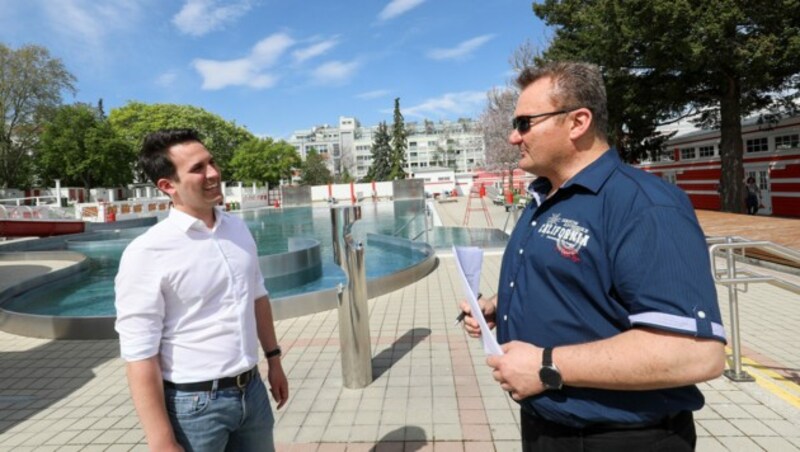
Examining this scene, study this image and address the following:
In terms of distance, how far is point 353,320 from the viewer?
4422 mm

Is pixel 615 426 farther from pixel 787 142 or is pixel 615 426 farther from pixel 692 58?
pixel 787 142

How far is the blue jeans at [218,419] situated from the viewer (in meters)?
1.86

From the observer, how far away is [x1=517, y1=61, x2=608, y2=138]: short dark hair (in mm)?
1604

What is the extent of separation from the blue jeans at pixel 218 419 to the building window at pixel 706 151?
27.5 metres

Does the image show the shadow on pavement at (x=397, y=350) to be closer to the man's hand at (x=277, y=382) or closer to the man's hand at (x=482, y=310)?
the man's hand at (x=277, y=382)

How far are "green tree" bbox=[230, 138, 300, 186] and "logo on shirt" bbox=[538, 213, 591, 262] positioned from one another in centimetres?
6195

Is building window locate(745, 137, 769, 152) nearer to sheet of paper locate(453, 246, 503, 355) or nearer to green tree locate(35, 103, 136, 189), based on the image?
sheet of paper locate(453, 246, 503, 355)

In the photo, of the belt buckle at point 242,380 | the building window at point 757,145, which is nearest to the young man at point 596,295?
the belt buckle at point 242,380

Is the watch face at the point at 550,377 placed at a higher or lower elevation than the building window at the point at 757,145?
lower

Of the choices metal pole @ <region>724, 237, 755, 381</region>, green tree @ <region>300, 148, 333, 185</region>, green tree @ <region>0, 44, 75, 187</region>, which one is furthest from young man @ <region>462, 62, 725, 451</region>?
green tree @ <region>300, 148, 333, 185</region>

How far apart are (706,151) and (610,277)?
27655 mm

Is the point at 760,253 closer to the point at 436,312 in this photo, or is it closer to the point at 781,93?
the point at 436,312

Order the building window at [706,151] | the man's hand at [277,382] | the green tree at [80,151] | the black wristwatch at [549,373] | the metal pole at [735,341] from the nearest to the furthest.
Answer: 1. the black wristwatch at [549,373]
2. the man's hand at [277,382]
3. the metal pole at [735,341]
4. the building window at [706,151]
5. the green tree at [80,151]

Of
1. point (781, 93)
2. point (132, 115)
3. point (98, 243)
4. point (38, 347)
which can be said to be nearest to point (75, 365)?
point (38, 347)
